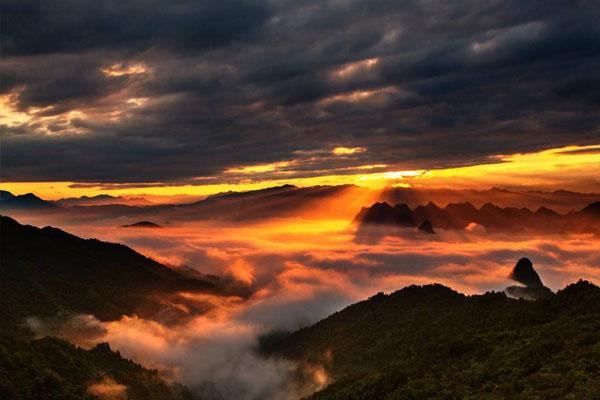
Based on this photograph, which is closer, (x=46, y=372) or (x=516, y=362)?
(x=516, y=362)

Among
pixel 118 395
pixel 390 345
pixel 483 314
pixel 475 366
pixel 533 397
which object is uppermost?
pixel 533 397

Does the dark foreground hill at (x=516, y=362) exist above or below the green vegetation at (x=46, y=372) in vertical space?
above

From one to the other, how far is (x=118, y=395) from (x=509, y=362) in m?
145

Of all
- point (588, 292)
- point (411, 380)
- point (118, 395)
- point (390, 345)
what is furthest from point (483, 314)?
point (118, 395)

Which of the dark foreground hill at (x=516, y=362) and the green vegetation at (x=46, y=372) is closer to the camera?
the dark foreground hill at (x=516, y=362)

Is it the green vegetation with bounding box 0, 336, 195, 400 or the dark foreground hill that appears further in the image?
the green vegetation with bounding box 0, 336, 195, 400

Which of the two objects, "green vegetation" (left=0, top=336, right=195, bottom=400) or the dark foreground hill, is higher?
the dark foreground hill

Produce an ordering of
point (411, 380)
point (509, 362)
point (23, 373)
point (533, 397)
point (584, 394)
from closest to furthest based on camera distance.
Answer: point (584, 394) → point (533, 397) → point (509, 362) → point (411, 380) → point (23, 373)

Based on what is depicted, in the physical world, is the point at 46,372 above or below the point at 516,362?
below

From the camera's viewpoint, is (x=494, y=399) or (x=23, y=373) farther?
(x=23, y=373)

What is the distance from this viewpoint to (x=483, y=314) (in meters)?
168

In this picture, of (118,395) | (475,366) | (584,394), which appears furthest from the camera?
(118,395)

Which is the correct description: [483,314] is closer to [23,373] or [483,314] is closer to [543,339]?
[543,339]

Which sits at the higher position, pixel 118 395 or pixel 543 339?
pixel 543 339
